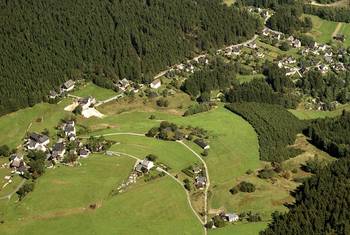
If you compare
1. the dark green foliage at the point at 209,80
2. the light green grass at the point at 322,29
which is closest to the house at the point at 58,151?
the dark green foliage at the point at 209,80

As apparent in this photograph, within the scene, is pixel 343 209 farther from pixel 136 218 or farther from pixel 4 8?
pixel 4 8

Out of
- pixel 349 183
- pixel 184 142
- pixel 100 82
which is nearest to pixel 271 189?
pixel 349 183

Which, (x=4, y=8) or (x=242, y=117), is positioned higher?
(x=4, y=8)

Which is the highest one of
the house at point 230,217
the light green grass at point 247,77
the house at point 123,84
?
the house at point 123,84

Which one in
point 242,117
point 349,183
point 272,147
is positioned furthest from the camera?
point 242,117

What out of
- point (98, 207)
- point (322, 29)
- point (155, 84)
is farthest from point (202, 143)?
point (322, 29)

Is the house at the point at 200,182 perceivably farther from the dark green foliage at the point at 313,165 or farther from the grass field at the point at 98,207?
the dark green foliage at the point at 313,165
